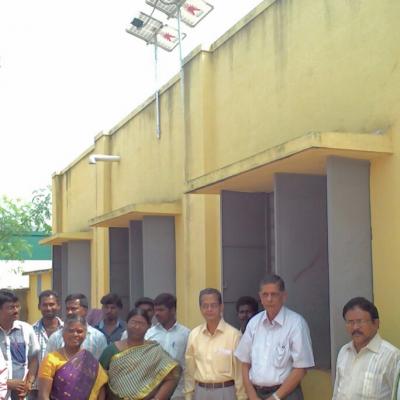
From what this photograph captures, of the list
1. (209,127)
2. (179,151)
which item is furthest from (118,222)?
(209,127)

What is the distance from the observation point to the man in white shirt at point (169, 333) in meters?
5.87

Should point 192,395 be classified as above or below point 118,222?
below

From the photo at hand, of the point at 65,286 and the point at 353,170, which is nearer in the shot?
the point at 353,170

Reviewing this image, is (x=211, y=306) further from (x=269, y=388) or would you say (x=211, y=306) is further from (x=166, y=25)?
(x=166, y=25)

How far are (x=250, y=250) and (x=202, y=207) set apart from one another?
3.99ft

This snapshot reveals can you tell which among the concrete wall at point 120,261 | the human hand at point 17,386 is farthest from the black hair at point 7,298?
the concrete wall at point 120,261

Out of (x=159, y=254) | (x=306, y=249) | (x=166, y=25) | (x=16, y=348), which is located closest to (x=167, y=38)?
(x=166, y=25)

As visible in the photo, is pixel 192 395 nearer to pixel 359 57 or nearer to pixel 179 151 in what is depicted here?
pixel 359 57

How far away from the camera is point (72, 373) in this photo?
198 inches

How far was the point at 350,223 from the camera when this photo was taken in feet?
18.1

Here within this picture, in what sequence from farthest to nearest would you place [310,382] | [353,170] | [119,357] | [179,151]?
[179,151], [310,382], [353,170], [119,357]

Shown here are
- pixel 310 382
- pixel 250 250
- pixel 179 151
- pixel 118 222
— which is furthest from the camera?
pixel 118 222

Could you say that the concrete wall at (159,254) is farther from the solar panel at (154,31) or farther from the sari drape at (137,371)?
the sari drape at (137,371)

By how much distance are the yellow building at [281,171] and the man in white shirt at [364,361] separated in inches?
24.9
